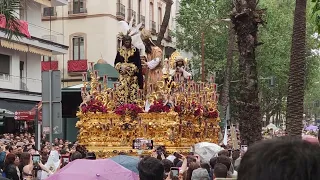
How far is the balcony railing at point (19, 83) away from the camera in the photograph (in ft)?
94.3

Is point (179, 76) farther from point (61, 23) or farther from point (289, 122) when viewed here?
point (61, 23)

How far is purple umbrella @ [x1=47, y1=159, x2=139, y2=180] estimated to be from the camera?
20.7 feet

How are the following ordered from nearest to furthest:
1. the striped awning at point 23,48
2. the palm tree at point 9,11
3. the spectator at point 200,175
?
the spectator at point 200,175
the palm tree at point 9,11
the striped awning at point 23,48

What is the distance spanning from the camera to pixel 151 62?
16312 mm

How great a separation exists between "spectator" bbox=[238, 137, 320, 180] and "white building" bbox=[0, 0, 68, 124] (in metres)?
25.1

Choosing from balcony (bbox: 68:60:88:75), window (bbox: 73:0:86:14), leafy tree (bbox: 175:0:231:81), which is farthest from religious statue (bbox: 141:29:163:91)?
window (bbox: 73:0:86:14)

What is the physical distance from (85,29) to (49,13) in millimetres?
3479

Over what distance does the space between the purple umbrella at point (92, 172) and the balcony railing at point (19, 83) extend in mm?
22758

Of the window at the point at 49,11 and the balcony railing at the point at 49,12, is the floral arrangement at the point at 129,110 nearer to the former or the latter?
the balcony railing at the point at 49,12

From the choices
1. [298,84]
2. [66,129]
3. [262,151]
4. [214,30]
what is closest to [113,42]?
[214,30]

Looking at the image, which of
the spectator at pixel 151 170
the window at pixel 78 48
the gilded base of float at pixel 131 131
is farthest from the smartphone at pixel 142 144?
the window at pixel 78 48

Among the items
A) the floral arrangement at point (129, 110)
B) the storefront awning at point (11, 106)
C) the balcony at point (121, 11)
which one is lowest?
the floral arrangement at point (129, 110)

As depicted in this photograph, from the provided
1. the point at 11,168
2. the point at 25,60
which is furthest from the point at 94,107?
the point at 25,60

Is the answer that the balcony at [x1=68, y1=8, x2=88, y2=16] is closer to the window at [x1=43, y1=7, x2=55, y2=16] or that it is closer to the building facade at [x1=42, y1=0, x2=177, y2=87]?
the building facade at [x1=42, y1=0, x2=177, y2=87]
